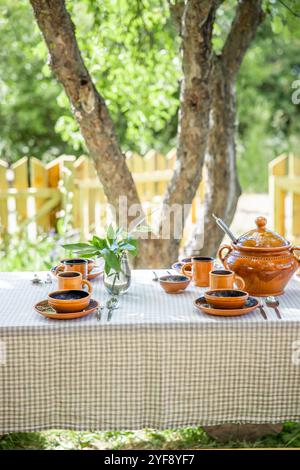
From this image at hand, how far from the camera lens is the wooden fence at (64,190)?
5707 millimetres

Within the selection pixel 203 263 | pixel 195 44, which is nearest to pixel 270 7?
pixel 195 44

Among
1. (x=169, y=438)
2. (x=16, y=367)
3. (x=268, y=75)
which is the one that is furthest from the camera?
(x=268, y=75)

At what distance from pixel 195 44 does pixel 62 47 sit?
0.75m

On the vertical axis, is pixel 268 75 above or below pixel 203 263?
above

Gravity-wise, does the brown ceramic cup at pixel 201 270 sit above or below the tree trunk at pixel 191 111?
below

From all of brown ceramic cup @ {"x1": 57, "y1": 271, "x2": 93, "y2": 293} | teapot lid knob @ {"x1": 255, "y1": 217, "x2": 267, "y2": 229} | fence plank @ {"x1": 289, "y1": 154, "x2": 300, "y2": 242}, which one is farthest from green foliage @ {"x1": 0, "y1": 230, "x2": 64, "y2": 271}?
teapot lid knob @ {"x1": 255, "y1": 217, "x2": 267, "y2": 229}

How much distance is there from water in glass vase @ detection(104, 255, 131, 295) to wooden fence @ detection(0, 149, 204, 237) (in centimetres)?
299

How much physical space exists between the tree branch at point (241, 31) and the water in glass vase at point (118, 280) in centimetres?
233

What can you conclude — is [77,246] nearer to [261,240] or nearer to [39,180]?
[261,240]

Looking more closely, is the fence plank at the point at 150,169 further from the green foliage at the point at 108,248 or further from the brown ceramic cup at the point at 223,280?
the brown ceramic cup at the point at 223,280

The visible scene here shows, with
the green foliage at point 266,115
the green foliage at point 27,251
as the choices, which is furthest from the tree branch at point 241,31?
the green foliage at point 266,115

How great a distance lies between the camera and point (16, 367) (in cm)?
208

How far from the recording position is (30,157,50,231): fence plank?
227 inches

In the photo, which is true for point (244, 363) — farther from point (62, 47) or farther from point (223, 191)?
point (223, 191)
